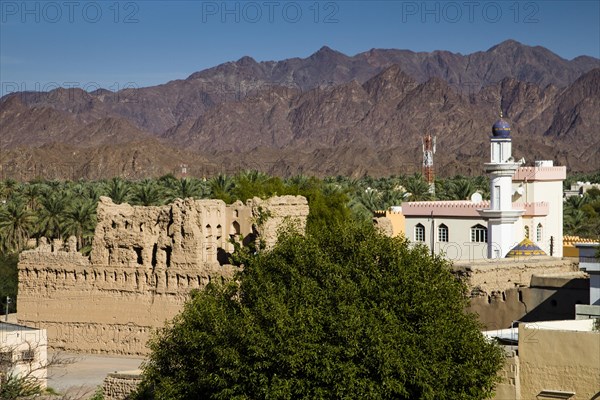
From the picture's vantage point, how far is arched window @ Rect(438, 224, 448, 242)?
46781 millimetres

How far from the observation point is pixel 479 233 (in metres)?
45.9

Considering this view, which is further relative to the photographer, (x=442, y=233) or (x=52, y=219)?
(x=52, y=219)

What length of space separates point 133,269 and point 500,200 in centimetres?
1577

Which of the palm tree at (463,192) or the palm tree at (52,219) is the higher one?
the palm tree at (463,192)

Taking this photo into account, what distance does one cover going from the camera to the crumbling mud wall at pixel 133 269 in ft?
102

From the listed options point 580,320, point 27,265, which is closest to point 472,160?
point 27,265

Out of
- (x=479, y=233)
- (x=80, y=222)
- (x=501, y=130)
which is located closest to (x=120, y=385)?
(x=501, y=130)

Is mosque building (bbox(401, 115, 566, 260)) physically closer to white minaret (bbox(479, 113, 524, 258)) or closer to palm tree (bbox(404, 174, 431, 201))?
white minaret (bbox(479, 113, 524, 258))

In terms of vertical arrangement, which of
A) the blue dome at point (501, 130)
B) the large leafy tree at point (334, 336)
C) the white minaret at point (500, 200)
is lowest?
the large leafy tree at point (334, 336)

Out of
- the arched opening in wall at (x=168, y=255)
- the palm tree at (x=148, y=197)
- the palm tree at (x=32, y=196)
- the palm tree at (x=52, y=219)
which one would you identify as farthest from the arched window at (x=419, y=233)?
the palm tree at (x=32, y=196)

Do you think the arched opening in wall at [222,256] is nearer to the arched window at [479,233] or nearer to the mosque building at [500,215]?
the mosque building at [500,215]

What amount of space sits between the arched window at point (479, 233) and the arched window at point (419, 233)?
2176 millimetres

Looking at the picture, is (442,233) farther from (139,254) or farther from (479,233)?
(139,254)

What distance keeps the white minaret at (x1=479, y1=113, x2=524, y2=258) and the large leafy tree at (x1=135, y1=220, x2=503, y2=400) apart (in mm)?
21089
